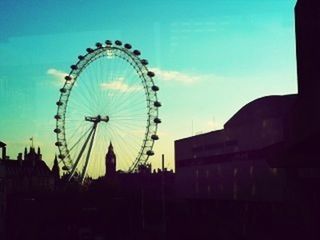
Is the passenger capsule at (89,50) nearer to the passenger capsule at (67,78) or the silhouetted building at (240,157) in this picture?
the passenger capsule at (67,78)

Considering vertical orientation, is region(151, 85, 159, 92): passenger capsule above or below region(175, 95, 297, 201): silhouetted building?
above

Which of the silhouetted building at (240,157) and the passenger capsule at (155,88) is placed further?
the passenger capsule at (155,88)

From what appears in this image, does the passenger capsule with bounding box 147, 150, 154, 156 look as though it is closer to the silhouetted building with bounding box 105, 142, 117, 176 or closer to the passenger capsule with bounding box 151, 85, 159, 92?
the passenger capsule with bounding box 151, 85, 159, 92

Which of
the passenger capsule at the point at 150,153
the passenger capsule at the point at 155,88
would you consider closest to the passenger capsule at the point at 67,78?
the passenger capsule at the point at 155,88

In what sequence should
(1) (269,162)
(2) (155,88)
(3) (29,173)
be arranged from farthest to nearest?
1. (3) (29,173)
2. (2) (155,88)
3. (1) (269,162)

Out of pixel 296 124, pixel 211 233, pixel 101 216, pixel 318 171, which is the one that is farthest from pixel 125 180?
pixel 296 124

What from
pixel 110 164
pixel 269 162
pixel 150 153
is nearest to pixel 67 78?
pixel 150 153

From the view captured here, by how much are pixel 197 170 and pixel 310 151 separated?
2721 cm

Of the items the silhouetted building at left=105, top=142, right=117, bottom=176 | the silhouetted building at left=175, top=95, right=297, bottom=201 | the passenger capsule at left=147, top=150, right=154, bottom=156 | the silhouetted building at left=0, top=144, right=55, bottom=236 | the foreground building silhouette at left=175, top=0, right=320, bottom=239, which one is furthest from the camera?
the silhouetted building at left=105, top=142, right=117, bottom=176

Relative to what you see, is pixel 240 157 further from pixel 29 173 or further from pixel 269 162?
pixel 29 173

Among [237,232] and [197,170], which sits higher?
[197,170]

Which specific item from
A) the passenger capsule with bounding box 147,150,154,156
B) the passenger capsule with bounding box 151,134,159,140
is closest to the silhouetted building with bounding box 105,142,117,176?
the passenger capsule with bounding box 147,150,154,156

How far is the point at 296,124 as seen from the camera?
21.3 meters

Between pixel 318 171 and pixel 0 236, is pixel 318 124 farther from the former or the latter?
pixel 0 236
